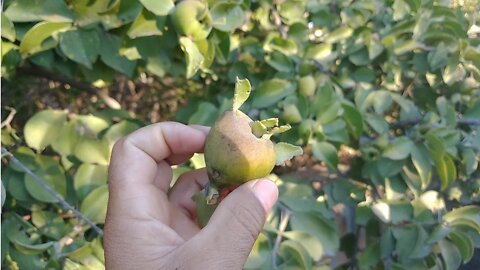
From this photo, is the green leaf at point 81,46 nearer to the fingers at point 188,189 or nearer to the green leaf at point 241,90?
the fingers at point 188,189

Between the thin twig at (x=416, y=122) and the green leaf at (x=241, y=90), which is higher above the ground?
the green leaf at (x=241, y=90)

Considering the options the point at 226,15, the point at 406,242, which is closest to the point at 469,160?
the point at 406,242

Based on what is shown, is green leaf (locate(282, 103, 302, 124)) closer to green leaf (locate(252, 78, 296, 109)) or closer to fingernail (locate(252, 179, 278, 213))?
green leaf (locate(252, 78, 296, 109))

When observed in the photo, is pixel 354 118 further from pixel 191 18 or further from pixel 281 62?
pixel 191 18

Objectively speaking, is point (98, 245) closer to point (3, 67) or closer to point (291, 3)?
point (3, 67)

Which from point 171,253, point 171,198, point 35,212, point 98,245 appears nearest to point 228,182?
point 171,253

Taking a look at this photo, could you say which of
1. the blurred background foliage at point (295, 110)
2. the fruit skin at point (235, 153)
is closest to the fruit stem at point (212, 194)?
the fruit skin at point (235, 153)

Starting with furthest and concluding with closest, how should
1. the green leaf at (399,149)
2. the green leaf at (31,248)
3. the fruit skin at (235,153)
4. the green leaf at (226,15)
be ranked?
the green leaf at (399,149), the green leaf at (226,15), the green leaf at (31,248), the fruit skin at (235,153)
